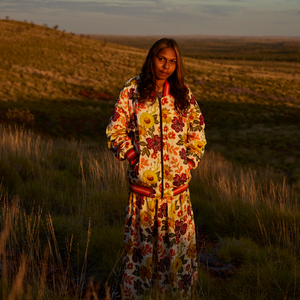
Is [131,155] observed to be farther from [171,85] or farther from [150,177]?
[171,85]

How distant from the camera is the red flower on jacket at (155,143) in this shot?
7.67 ft

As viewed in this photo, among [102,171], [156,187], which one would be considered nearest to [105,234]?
[156,187]

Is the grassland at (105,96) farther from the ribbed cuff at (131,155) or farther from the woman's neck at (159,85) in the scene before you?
the ribbed cuff at (131,155)

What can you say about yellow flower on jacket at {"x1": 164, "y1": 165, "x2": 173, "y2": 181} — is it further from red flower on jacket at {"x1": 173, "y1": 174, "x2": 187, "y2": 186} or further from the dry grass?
the dry grass

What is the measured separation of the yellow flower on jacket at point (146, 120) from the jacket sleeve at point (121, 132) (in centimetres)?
17

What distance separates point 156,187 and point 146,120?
54cm

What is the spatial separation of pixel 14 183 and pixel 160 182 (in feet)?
10.8

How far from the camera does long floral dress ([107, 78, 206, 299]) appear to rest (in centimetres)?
236

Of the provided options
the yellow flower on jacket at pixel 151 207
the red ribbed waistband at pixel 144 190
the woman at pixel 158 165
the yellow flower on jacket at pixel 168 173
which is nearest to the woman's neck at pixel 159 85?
the woman at pixel 158 165

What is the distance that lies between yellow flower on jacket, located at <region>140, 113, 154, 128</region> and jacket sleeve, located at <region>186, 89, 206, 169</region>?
0.37 meters

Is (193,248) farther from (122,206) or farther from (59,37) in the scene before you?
(59,37)

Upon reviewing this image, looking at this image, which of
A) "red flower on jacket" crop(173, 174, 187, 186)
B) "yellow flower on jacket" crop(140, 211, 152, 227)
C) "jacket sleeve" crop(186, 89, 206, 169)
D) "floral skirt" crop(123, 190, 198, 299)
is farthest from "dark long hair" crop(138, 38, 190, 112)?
"yellow flower on jacket" crop(140, 211, 152, 227)

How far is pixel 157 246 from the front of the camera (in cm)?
245

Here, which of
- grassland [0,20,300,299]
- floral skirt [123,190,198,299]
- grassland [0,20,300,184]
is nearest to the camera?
floral skirt [123,190,198,299]
